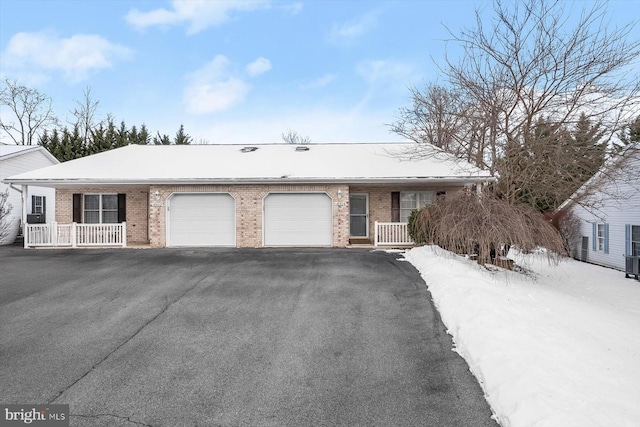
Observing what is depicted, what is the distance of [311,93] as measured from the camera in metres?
21.3

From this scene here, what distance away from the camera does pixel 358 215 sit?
48.2 ft

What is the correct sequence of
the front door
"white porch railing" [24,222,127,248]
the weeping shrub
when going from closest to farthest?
1. the weeping shrub
2. "white porch railing" [24,222,127,248]
3. the front door

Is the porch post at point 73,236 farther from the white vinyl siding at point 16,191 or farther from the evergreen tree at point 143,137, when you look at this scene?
the evergreen tree at point 143,137

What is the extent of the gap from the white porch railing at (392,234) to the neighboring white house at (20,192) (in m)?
14.4

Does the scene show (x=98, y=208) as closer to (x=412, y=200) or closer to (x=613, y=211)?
(x=412, y=200)

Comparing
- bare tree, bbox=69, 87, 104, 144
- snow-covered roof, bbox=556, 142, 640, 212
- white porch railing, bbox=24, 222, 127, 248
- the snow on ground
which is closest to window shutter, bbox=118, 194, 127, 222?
white porch railing, bbox=24, 222, 127, 248

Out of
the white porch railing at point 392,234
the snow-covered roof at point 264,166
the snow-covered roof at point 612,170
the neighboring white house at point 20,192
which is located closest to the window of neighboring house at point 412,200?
the snow-covered roof at point 264,166

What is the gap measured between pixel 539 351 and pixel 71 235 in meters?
15.4

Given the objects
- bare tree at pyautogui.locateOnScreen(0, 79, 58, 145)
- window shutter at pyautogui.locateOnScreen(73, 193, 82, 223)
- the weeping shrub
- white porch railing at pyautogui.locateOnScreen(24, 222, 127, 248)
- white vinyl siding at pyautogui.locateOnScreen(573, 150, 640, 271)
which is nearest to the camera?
the weeping shrub

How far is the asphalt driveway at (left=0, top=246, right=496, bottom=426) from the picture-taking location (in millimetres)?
3311

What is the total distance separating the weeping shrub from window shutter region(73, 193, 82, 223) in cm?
1429

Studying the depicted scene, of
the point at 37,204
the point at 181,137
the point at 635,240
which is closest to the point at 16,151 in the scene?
the point at 37,204

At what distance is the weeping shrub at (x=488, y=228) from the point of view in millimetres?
8180

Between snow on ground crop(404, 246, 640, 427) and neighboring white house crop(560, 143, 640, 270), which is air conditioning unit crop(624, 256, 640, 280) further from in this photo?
snow on ground crop(404, 246, 640, 427)
